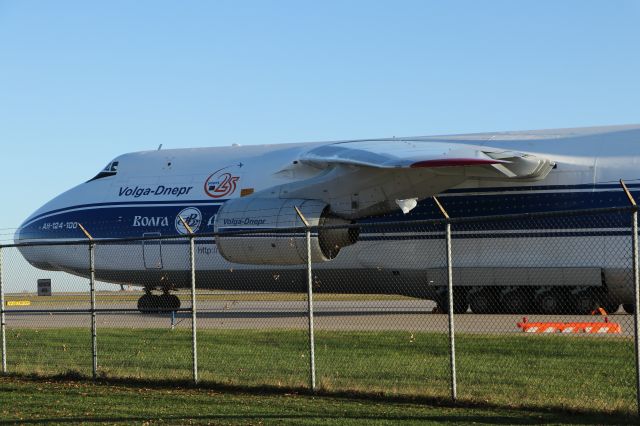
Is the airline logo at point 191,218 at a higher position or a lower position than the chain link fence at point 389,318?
higher

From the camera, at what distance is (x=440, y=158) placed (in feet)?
66.4

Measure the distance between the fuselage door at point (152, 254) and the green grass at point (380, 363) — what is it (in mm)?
4422

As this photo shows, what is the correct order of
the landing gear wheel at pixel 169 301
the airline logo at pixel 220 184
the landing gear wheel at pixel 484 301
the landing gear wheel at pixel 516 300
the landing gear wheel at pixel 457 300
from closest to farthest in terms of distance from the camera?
the landing gear wheel at pixel 516 300 < the landing gear wheel at pixel 484 301 < the landing gear wheel at pixel 457 300 < the airline logo at pixel 220 184 < the landing gear wheel at pixel 169 301

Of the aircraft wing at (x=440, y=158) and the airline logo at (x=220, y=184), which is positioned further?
→ the airline logo at (x=220, y=184)

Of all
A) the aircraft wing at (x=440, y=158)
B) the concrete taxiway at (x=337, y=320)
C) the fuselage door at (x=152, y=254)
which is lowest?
the concrete taxiway at (x=337, y=320)

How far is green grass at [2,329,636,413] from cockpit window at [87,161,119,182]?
695 centimetres

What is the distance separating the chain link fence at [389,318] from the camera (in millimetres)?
13125

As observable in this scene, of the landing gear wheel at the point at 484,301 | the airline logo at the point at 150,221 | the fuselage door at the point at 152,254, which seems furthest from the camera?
the fuselage door at the point at 152,254

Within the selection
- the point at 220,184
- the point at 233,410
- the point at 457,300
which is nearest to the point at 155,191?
the point at 220,184

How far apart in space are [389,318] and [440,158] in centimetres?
584

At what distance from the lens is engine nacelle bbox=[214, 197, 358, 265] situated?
21.0 meters

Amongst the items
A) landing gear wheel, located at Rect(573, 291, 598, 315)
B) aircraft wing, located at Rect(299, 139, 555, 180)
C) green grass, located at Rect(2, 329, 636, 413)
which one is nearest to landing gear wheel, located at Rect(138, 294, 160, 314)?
green grass, located at Rect(2, 329, 636, 413)

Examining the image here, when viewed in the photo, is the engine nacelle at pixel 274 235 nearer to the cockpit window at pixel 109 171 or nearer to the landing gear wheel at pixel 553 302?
the landing gear wheel at pixel 553 302

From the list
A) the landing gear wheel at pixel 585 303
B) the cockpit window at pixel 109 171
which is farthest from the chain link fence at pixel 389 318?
the cockpit window at pixel 109 171
